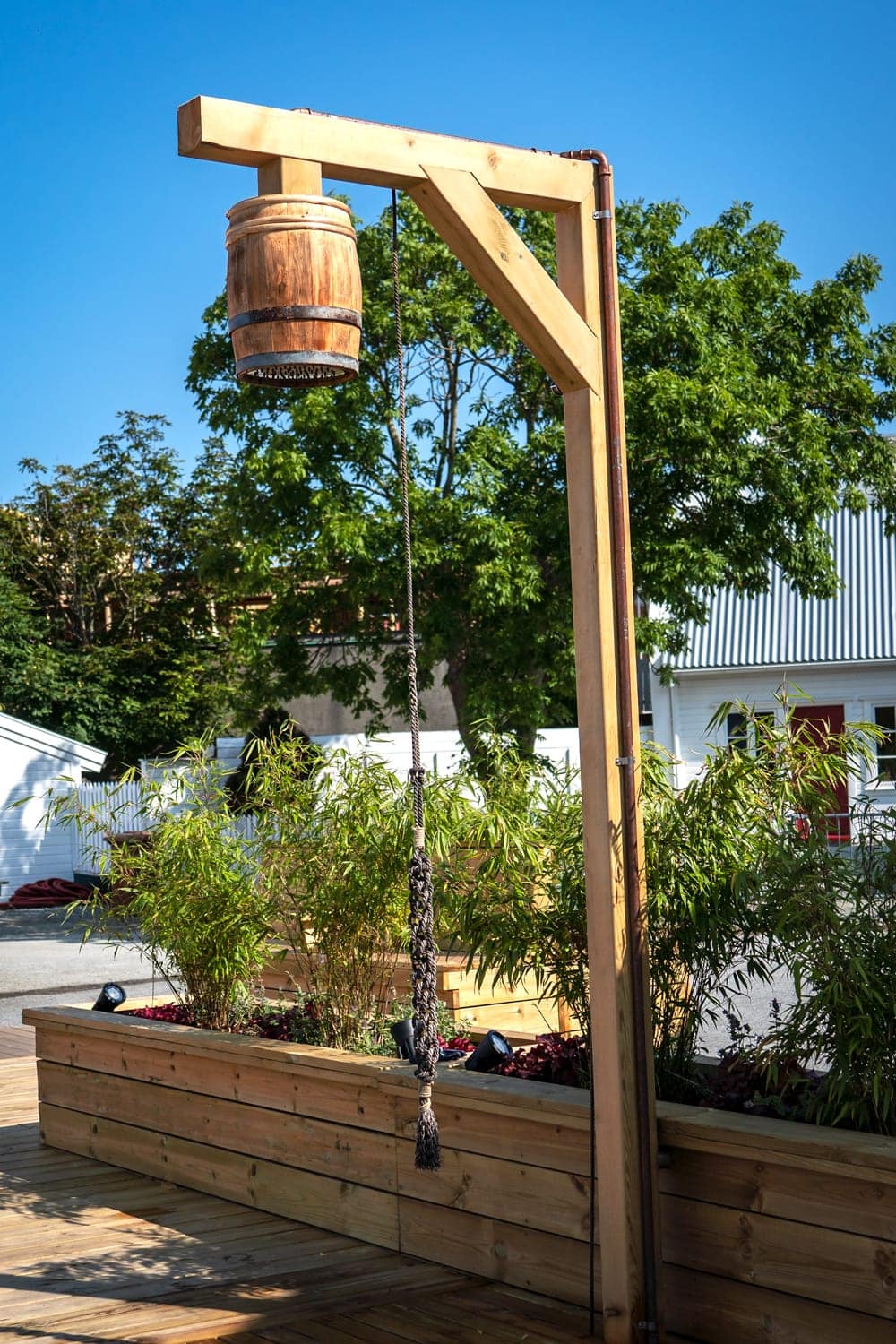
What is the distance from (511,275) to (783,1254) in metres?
2.53

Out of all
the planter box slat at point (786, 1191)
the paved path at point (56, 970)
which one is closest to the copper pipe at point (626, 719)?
the planter box slat at point (786, 1191)

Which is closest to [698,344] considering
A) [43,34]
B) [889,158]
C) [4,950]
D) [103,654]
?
[889,158]

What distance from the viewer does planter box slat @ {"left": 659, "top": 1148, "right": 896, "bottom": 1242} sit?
11.2ft

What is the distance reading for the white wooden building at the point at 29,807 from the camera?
22562mm

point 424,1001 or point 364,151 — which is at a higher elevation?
point 364,151

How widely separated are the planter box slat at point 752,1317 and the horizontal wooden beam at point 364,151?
2865 millimetres

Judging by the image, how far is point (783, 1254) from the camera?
362 cm

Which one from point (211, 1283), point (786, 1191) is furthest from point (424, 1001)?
point (211, 1283)

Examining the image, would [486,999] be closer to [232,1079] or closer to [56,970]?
[232,1079]

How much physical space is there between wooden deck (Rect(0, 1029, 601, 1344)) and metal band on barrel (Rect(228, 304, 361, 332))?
266cm

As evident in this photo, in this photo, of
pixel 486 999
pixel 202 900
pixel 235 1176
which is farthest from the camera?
pixel 486 999

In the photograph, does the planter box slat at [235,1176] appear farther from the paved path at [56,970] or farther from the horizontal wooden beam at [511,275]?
the paved path at [56,970]

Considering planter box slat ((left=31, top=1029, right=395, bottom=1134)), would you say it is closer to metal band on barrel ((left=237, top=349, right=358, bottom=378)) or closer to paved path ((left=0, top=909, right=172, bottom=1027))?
metal band on barrel ((left=237, top=349, right=358, bottom=378))

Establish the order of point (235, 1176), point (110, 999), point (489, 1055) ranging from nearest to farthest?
point (489, 1055) < point (235, 1176) < point (110, 999)
